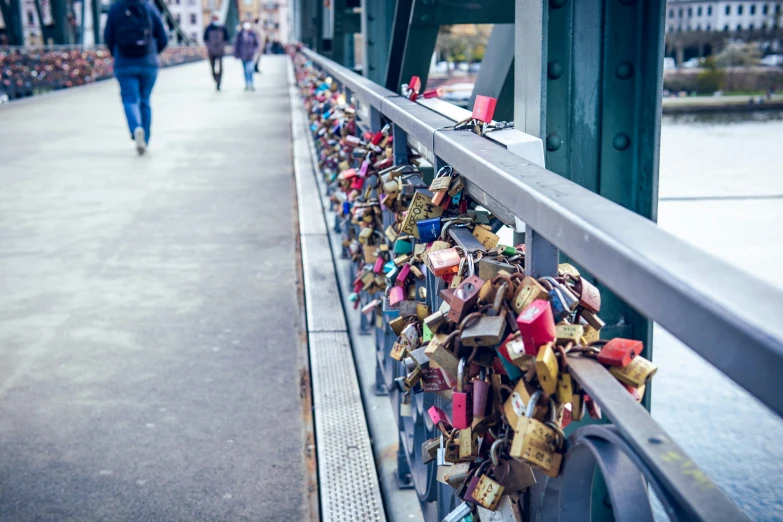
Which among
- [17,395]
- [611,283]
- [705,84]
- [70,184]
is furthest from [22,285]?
[705,84]

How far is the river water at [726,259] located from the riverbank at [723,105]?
479 centimetres

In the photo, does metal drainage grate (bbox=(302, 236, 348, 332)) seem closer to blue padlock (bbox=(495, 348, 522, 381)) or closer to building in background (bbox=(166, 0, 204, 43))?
blue padlock (bbox=(495, 348, 522, 381))

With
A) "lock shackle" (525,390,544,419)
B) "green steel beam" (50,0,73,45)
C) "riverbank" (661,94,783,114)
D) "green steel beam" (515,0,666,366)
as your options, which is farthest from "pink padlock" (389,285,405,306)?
"green steel beam" (50,0,73,45)

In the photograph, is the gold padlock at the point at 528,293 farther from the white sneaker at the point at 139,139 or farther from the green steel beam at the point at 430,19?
the white sneaker at the point at 139,139

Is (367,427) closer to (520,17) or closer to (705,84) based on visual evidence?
(520,17)

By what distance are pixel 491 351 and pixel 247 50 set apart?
20.8 metres

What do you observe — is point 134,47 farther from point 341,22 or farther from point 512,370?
point 512,370

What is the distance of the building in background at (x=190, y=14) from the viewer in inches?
5074

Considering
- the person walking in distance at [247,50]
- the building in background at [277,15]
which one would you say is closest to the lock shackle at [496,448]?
the person walking in distance at [247,50]

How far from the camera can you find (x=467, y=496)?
1.50 metres

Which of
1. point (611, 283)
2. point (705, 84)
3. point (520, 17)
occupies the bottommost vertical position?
point (705, 84)

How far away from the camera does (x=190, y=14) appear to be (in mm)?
130125

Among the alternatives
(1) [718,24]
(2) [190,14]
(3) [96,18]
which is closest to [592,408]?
(1) [718,24]

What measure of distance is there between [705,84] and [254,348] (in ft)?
63.7
